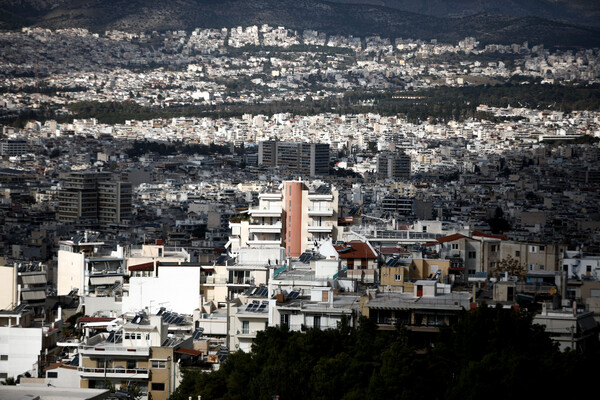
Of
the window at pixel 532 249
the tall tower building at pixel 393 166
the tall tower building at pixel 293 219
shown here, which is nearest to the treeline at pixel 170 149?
the tall tower building at pixel 393 166

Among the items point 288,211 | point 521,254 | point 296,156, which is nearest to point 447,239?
point 521,254

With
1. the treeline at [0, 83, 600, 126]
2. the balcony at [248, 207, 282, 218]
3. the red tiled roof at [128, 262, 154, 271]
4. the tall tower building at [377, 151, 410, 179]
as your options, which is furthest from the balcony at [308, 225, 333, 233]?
the treeline at [0, 83, 600, 126]

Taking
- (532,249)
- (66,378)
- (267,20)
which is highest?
(267,20)

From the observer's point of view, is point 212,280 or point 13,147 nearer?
point 212,280

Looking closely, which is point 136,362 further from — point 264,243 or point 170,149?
point 170,149

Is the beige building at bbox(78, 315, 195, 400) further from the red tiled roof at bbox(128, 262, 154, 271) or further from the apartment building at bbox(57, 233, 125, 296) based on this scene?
the apartment building at bbox(57, 233, 125, 296)

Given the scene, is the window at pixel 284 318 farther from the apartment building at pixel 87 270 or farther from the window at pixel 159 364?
the apartment building at pixel 87 270
